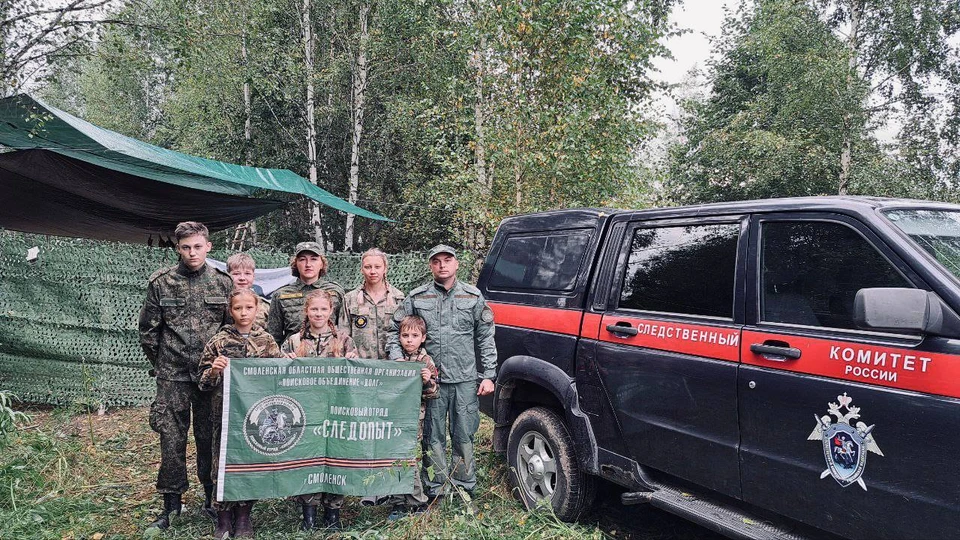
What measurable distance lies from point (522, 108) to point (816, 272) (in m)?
8.24

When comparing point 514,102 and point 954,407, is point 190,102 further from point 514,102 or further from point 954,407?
point 954,407

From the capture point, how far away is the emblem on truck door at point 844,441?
2.47 meters

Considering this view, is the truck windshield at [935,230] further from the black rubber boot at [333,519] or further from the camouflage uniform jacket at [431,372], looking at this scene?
the black rubber boot at [333,519]

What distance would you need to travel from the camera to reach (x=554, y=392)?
3977mm

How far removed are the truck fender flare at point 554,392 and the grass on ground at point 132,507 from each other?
497mm

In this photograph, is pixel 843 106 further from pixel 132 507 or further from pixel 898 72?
pixel 132 507

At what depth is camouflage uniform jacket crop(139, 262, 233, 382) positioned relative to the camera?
403 centimetres

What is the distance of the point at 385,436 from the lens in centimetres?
396

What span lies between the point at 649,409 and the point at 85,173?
7.27 meters

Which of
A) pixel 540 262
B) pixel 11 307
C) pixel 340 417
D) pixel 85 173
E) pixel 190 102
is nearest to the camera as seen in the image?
pixel 340 417

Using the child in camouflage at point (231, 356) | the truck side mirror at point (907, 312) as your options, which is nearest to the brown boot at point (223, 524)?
the child in camouflage at point (231, 356)

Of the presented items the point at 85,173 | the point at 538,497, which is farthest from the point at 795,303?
the point at 85,173

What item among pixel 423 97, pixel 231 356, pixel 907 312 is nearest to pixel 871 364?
pixel 907 312

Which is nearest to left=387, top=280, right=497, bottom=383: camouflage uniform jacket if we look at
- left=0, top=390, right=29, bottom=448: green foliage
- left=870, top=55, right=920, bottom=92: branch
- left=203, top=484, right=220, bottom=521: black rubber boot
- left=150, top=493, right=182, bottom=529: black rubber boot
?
left=203, top=484, right=220, bottom=521: black rubber boot
